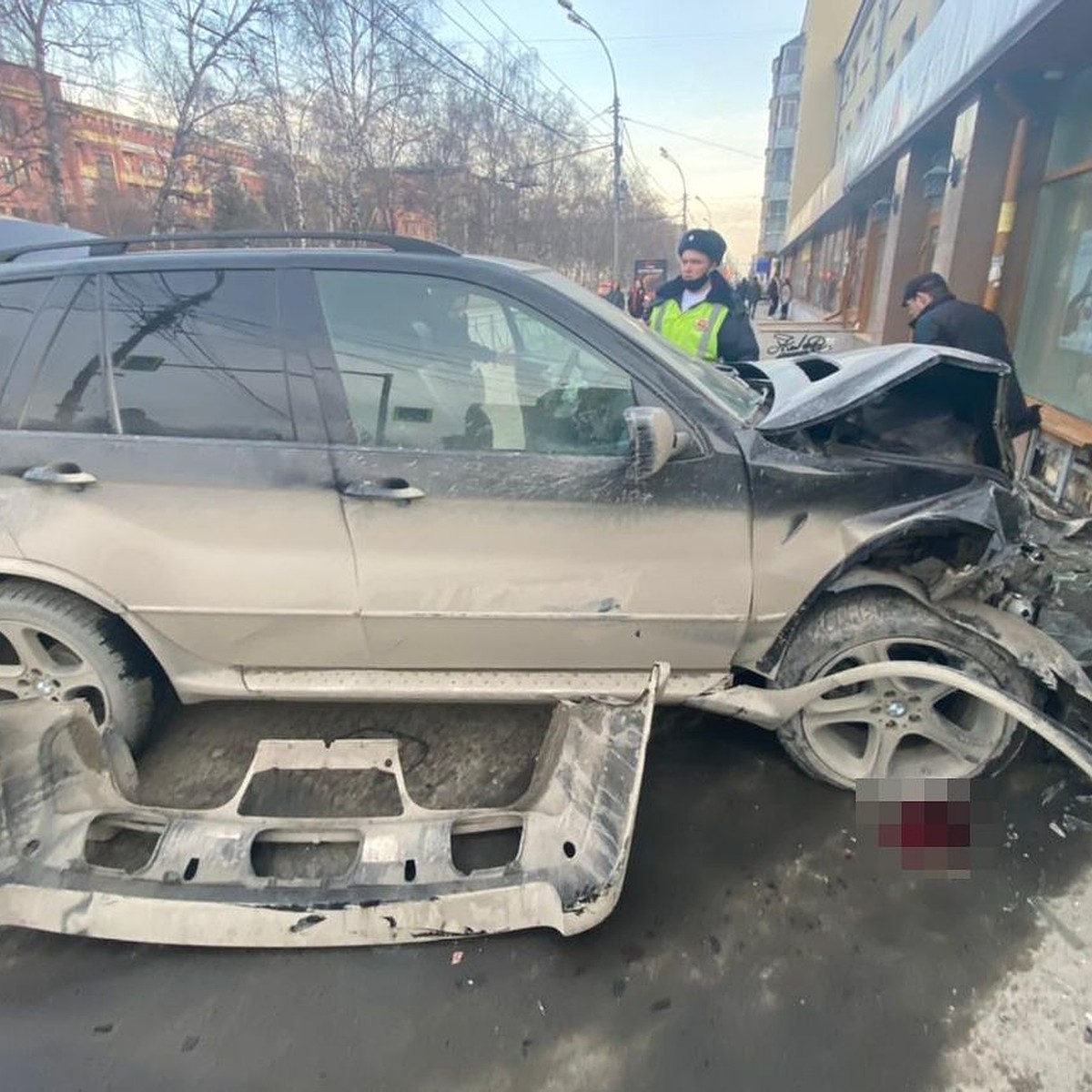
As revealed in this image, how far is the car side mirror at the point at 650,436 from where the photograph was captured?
1994 mm

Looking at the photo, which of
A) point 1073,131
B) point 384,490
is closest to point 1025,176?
point 1073,131

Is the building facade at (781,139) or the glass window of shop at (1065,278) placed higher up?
the building facade at (781,139)

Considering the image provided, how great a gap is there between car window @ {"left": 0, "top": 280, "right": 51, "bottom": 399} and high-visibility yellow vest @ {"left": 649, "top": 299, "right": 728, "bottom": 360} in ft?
9.11

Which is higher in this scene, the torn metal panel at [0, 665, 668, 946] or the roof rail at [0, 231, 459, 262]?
the roof rail at [0, 231, 459, 262]

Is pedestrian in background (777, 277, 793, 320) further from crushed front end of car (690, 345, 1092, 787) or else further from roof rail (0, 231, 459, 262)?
roof rail (0, 231, 459, 262)

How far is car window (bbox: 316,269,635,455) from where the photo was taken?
2.24 m

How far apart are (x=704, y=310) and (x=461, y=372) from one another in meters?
2.20

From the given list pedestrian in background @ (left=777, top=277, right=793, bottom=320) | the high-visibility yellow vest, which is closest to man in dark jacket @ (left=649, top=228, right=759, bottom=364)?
the high-visibility yellow vest

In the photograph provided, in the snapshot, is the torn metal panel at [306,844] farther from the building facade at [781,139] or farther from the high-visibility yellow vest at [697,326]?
the building facade at [781,139]

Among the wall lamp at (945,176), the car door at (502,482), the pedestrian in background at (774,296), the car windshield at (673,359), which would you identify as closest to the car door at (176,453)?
the car door at (502,482)

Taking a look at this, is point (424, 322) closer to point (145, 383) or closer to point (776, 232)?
point (145, 383)

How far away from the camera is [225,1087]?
1668 mm

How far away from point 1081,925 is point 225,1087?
2.35m

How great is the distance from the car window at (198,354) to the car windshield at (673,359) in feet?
3.16
